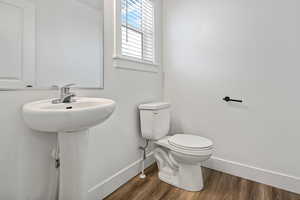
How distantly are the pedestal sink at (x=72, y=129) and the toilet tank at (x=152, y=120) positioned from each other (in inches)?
28.1

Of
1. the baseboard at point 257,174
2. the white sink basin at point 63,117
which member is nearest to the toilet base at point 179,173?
the baseboard at point 257,174

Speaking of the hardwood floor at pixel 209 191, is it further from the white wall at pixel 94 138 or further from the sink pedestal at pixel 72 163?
the sink pedestal at pixel 72 163

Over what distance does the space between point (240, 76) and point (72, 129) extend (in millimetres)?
1662

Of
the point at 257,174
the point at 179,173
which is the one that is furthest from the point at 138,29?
the point at 257,174

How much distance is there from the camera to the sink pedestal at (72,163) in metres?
0.87

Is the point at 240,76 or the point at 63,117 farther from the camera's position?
the point at 240,76

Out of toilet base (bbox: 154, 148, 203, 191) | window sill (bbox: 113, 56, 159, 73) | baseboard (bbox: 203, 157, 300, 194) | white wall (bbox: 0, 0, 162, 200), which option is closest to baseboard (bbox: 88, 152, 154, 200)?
white wall (bbox: 0, 0, 162, 200)

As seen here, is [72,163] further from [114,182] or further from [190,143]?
[190,143]

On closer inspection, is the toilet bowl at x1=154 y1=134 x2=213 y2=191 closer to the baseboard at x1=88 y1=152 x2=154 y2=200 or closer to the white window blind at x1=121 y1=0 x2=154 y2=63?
the baseboard at x1=88 y1=152 x2=154 y2=200

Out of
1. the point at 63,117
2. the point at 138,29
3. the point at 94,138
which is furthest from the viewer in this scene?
the point at 138,29

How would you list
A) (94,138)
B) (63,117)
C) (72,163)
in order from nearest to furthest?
(63,117) → (72,163) → (94,138)

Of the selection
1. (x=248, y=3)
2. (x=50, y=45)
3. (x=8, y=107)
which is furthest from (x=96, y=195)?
(x=248, y=3)

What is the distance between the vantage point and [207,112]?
6.12 feet

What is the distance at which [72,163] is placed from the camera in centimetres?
89
